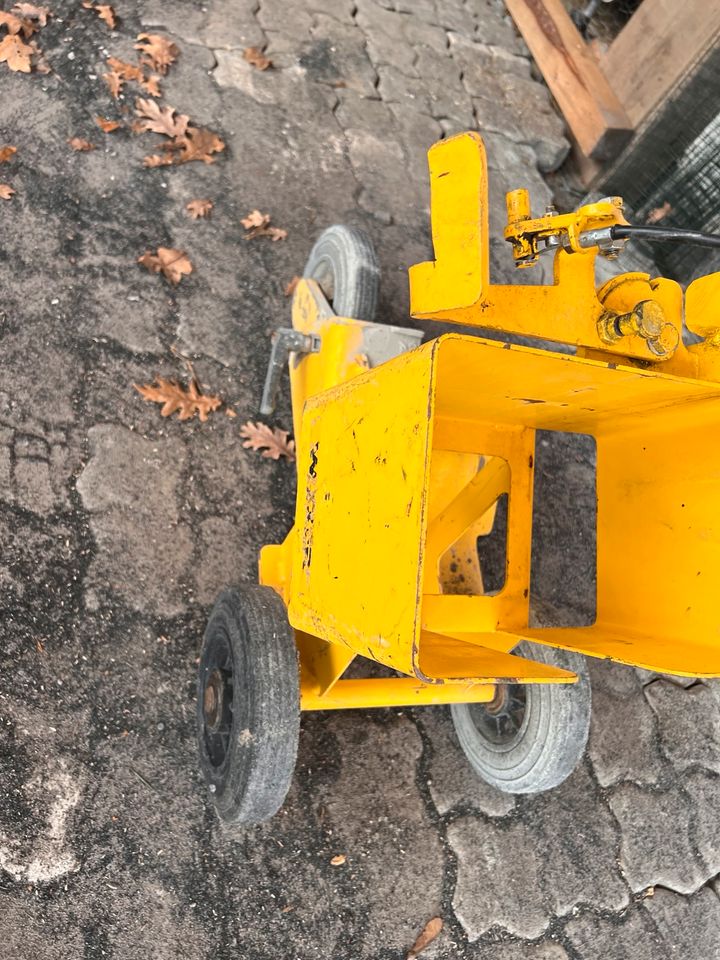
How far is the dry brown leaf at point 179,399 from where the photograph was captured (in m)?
2.83

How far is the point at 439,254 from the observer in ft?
6.06

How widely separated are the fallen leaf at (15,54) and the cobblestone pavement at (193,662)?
0.06 meters

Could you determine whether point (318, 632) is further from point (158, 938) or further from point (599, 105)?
point (599, 105)

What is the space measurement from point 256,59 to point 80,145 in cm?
110

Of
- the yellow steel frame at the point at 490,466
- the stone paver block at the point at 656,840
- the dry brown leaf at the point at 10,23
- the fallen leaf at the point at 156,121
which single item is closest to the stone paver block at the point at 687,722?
the stone paver block at the point at 656,840

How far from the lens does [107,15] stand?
11.8ft

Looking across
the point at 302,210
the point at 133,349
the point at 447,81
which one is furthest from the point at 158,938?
the point at 447,81

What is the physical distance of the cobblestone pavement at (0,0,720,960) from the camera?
2.26 metres

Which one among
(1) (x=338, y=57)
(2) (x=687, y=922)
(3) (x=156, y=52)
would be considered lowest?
(2) (x=687, y=922)

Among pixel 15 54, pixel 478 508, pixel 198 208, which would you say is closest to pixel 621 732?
pixel 478 508

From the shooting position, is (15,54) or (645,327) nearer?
(645,327)

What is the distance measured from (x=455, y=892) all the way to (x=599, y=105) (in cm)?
383

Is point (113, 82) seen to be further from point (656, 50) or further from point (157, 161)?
point (656, 50)

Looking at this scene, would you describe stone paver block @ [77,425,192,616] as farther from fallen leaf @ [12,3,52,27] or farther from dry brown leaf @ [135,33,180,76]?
fallen leaf @ [12,3,52,27]
